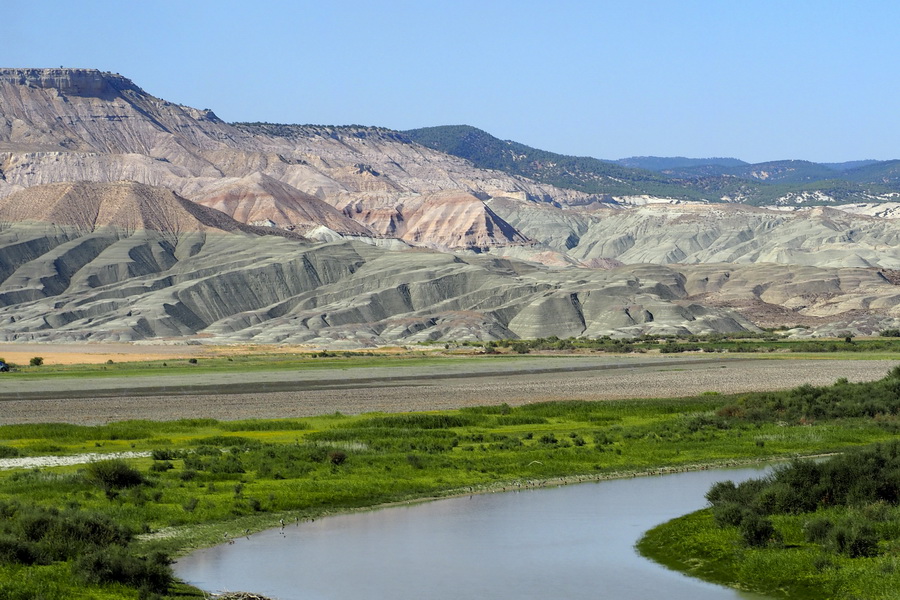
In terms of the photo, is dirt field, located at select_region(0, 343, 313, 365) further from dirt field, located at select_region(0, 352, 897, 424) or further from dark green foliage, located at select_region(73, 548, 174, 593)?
dark green foliage, located at select_region(73, 548, 174, 593)

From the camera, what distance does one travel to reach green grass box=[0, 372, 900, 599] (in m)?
30.7

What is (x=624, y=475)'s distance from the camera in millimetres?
40562

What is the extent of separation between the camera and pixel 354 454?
4091 centimetres

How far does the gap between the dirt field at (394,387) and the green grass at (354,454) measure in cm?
721

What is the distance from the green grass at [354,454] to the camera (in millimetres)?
30711

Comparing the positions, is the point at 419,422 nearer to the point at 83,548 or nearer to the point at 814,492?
the point at 814,492

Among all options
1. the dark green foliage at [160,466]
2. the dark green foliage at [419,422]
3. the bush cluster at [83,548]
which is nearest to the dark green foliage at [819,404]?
the dark green foliage at [419,422]

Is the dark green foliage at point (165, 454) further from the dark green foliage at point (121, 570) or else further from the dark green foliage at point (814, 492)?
the dark green foliage at point (814, 492)

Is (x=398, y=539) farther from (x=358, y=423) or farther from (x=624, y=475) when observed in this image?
(x=358, y=423)

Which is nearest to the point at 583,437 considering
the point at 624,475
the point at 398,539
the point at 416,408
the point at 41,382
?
the point at 624,475

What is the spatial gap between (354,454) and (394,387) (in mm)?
36660

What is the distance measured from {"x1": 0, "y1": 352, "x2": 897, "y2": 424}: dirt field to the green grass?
7.21 metres

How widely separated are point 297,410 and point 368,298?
10994cm

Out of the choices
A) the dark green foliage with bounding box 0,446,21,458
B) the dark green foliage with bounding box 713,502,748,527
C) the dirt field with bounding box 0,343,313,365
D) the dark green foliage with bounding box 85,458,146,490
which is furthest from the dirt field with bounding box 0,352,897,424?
the dark green foliage with bounding box 713,502,748,527
